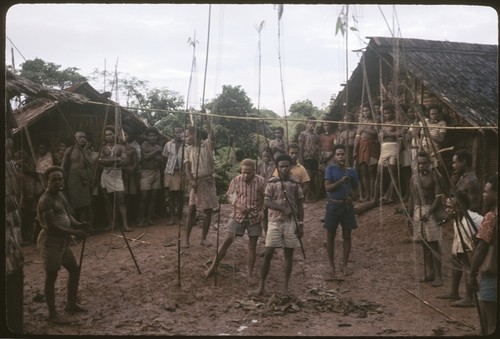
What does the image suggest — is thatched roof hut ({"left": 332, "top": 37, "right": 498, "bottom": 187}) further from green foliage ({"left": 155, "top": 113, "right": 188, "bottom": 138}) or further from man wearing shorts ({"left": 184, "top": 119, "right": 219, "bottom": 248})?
green foliage ({"left": 155, "top": 113, "right": 188, "bottom": 138})

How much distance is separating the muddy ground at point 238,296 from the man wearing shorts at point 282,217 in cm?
42

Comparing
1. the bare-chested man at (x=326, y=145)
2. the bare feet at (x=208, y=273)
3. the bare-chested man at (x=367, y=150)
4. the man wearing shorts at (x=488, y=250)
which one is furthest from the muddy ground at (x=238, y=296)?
the bare-chested man at (x=326, y=145)

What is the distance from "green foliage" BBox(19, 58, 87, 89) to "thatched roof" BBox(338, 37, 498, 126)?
8218 millimetres

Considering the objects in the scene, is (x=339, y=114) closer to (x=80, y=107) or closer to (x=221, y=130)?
(x=221, y=130)

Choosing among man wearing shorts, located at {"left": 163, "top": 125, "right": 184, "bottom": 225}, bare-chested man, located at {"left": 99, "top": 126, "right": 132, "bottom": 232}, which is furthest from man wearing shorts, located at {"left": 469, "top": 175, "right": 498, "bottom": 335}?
bare-chested man, located at {"left": 99, "top": 126, "right": 132, "bottom": 232}

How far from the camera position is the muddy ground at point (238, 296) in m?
5.08

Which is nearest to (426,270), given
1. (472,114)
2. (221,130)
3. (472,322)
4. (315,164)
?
(472,322)

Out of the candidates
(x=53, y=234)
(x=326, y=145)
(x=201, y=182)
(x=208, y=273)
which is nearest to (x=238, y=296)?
(x=208, y=273)

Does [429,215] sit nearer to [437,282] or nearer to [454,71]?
[437,282]

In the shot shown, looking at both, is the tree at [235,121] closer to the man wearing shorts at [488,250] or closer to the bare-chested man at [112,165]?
the bare-chested man at [112,165]

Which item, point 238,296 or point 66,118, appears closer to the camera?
point 238,296

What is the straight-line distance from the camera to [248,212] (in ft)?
20.7

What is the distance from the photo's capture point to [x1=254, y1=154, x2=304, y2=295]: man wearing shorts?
19.5ft

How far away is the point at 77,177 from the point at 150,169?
1244mm
